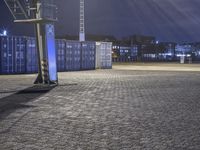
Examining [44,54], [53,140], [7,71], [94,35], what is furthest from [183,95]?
[94,35]

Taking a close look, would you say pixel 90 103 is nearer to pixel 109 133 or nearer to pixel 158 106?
pixel 158 106

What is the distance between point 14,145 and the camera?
7176mm

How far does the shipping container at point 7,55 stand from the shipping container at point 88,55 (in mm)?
9145

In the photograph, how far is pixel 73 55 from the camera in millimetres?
37844

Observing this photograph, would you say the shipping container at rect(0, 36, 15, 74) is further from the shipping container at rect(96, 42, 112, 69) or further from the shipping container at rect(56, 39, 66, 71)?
the shipping container at rect(96, 42, 112, 69)

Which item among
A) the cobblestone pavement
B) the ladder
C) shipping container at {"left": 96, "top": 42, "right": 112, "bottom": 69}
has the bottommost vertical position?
the cobblestone pavement

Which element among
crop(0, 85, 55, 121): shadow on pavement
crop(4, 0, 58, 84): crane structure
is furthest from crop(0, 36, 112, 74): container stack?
crop(0, 85, 55, 121): shadow on pavement

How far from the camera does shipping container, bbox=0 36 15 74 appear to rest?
3055 cm

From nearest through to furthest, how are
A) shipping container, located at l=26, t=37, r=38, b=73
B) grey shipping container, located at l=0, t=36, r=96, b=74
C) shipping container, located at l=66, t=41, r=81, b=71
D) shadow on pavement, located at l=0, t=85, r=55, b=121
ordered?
shadow on pavement, located at l=0, t=85, r=55, b=121 → grey shipping container, located at l=0, t=36, r=96, b=74 → shipping container, located at l=26, t=37, r=38, b=73 → shipping container, located at l=66, t=41, r=81, b=71

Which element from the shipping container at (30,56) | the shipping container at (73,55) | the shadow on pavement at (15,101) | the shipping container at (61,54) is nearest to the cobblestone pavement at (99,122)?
the shadow on pavement at (15,101)

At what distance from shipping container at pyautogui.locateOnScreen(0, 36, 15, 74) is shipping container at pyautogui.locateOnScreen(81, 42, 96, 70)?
9145mm

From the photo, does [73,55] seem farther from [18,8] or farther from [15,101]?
[15,101]

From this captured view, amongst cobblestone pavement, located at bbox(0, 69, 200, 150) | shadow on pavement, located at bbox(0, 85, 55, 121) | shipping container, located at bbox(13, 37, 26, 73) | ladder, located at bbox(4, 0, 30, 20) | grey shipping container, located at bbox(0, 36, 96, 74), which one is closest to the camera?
cobblestone pavement, located at bbox(0, 69, 200, 150)

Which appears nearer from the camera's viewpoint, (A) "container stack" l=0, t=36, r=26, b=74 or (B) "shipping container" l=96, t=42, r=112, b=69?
(A) "container stack" l=0, t=36, r=26, b=74
